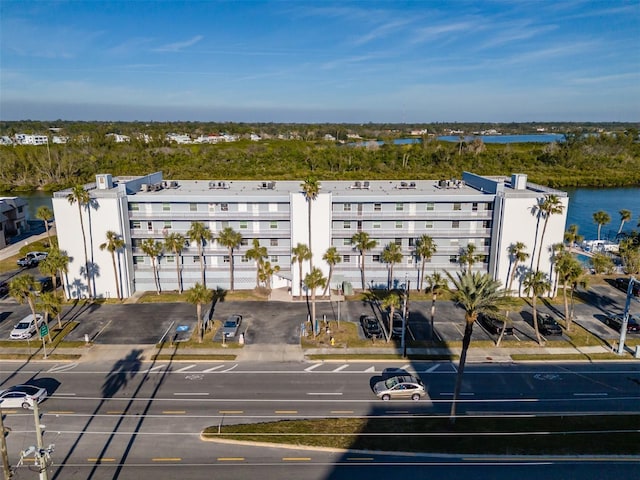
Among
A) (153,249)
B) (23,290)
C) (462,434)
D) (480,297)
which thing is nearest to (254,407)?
(462,434)

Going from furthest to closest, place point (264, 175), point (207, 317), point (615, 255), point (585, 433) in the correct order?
point (264, 175) < point (615, 255) < point (207, 317) < point (585, 433)

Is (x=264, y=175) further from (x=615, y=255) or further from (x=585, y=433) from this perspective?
(x=585, y=433)

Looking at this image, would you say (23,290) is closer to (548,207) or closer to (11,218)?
(11,218)

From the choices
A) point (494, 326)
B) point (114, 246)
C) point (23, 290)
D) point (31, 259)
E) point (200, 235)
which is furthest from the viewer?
point (31, 259)

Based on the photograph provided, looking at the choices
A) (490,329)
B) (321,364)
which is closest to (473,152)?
(490,329)

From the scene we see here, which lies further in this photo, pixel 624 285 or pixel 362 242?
pixel 624 285

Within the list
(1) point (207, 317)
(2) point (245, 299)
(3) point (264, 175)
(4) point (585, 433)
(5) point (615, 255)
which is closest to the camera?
(4) point (585, 433)

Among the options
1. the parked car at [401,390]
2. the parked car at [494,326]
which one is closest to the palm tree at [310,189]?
the parked car at [494,326]
